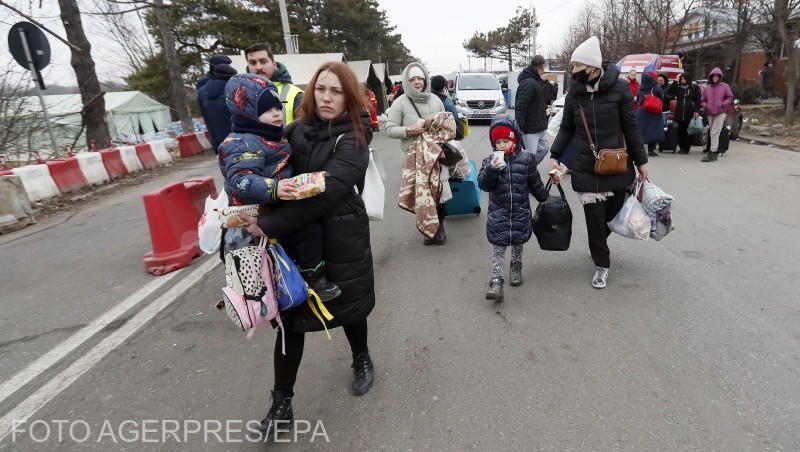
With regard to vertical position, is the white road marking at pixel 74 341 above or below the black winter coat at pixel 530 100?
below

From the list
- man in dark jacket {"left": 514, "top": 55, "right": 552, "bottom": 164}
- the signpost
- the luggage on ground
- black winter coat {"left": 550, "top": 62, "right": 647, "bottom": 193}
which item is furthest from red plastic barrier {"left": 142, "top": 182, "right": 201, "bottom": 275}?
the luggage on ground

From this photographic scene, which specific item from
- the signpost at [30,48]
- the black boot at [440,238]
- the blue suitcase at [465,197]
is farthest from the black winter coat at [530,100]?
the signpost at [30,48]

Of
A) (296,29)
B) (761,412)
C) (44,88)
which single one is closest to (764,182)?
(761,412)

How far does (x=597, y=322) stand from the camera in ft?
10.7

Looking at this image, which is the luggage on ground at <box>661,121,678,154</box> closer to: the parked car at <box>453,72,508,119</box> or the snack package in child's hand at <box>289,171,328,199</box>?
the parked car at <box>453,72,508,119</box>

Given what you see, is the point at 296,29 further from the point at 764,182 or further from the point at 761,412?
the point at 761,412

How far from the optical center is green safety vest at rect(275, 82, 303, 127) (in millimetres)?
3344

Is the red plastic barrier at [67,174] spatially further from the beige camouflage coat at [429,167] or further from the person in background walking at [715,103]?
the person in background walking at [715,103]

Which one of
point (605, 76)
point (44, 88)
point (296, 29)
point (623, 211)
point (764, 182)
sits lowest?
point (764, 182)

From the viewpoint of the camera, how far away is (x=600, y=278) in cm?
382

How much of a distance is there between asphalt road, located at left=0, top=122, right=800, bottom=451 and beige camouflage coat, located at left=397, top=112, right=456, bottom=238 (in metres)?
0.41

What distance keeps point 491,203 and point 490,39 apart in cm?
7016

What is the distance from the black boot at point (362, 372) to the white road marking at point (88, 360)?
5.90ft

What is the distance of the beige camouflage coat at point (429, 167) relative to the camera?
462 cm
